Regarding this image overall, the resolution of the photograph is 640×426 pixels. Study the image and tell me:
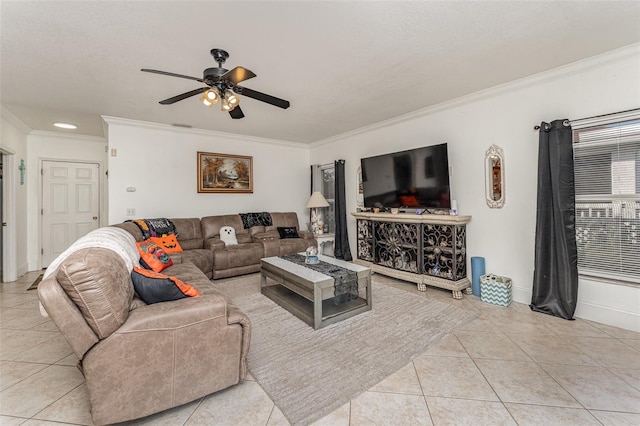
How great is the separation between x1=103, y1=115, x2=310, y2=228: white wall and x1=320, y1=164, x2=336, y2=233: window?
21.5 inches

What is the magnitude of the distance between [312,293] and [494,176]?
8.58 ft

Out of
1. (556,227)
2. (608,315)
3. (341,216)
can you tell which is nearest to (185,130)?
(341,216)

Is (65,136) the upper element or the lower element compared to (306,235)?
upper

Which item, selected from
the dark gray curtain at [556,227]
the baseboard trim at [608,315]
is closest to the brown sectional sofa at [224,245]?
the dark gray curtain at [556,227]

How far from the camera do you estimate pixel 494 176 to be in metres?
3.33

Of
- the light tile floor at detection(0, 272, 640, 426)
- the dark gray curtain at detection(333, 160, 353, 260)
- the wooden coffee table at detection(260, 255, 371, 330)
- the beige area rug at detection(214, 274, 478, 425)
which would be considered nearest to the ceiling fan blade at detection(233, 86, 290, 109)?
the wooden coffee table at detection(260, 255, 371, 330)

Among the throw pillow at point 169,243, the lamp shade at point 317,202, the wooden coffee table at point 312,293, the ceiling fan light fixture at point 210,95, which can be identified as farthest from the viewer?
the lamp shade at point 317,202

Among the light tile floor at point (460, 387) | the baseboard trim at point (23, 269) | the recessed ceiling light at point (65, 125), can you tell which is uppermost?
the recessed ceiling light at point (65, 125)

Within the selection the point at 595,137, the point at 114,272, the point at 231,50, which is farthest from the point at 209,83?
the point at 595,137

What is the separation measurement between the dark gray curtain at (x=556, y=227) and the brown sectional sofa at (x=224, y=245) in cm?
338

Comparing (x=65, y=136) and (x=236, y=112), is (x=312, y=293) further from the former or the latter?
(x=65, y=136)

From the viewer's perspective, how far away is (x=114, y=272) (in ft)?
5.04

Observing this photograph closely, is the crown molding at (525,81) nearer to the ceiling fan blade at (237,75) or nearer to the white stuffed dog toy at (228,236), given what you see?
the ceiling fan blade at (237,75)

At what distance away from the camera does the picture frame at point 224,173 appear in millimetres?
5016
